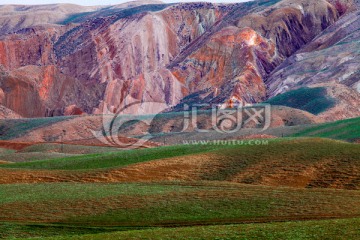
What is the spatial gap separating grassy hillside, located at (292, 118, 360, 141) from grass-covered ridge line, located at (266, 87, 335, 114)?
39149 mm

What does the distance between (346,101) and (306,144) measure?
84.3 meters

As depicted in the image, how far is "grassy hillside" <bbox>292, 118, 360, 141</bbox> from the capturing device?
81375 millimetres

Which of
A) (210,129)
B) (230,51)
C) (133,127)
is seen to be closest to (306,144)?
(210,129)

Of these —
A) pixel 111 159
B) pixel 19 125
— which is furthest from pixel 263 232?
pixel 19 125

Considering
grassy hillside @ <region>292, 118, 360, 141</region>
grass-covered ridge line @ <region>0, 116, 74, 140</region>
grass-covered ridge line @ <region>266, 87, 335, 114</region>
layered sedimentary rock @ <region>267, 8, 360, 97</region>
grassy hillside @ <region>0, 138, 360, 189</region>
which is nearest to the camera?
grassy hillside @ <region>0, 138, 360, 189</region>

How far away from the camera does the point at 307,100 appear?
146375 millimetres

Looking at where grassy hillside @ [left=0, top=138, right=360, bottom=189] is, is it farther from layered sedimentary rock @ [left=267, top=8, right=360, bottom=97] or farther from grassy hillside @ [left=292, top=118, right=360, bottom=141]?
layered sedimentary rock @ [left=267, top=8, right=360, bottom=97]

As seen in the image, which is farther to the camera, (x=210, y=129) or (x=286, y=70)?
(x=286, y=70)

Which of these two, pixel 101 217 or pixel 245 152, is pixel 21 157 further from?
pixel 101 217

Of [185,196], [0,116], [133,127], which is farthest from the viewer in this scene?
[0,116]

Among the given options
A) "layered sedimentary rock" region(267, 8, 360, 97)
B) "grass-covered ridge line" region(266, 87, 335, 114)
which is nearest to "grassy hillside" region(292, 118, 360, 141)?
"grass-covered ridge line" region(266, 87, 335, 114)

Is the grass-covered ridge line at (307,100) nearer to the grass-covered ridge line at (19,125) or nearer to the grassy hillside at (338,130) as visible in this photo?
the grassy hillside at (338,130)

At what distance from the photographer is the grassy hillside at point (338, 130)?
267 feet

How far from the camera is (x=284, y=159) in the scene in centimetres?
5338
